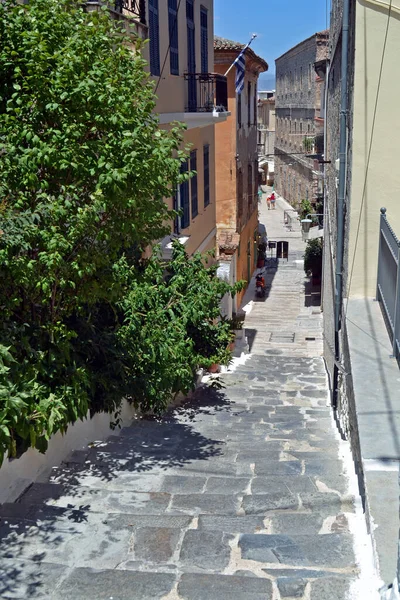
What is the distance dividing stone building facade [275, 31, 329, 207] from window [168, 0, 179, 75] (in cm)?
1544

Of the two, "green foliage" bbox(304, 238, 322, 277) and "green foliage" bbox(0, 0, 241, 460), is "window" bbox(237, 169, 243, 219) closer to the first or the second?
"green foliage" bbox(304, 238, 322, 277)

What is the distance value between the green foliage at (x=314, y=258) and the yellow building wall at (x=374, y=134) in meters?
18.8

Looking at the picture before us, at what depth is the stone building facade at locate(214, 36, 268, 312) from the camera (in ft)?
77.3

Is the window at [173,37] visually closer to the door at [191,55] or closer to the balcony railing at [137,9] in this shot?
the door at [191,55]

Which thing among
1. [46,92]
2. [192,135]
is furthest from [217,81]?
[46,92]

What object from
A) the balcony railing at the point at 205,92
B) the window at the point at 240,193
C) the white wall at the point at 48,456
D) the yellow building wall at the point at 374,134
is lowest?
the white wall at the point at 48,456

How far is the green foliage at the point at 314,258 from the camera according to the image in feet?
90.7

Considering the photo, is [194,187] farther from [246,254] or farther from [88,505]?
[88,505]

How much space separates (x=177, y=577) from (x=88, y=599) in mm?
577

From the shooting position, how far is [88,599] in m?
4.23

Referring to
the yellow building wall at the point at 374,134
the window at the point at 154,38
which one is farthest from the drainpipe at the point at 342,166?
the window at the point at 154,38

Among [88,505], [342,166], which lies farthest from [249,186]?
[88,505]

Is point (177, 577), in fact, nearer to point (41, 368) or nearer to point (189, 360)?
point (41, 368)

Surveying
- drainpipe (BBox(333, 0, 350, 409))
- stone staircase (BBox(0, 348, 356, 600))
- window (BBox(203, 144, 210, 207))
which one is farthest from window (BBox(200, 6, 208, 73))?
stone staircase (BBox(0, 348, 356, 600))
